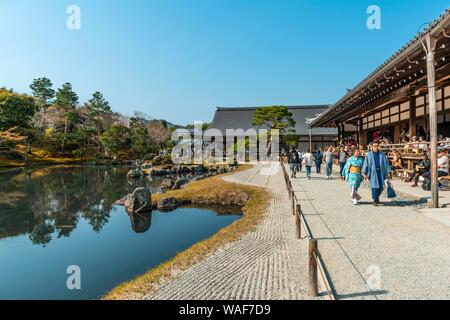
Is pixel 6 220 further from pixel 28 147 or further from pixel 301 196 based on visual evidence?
pixel 28 147

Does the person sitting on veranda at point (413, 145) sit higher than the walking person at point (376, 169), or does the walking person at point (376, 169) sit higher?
the person sitting on veranda at point (413, 145)

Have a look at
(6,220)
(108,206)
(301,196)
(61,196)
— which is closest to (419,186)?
(301,196)

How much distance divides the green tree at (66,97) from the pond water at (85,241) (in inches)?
1581

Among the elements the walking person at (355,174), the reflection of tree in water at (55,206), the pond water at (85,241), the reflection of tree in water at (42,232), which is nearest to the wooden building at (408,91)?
the walking person at (355,174)

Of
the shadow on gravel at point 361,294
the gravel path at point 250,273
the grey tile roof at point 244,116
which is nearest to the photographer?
the shadow on gravel at point 361,294

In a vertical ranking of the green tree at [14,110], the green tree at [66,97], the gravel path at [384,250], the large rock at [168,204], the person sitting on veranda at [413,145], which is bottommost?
the large rock at [168,204]

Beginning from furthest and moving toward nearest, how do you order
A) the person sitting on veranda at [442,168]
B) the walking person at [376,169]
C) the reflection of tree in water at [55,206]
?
the reflection of tree in water at [55,206] < the person sitting on veranda at [442,168] < the walking person at [376,169]

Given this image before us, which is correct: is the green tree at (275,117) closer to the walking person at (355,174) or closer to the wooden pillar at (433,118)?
the walking person at (355,174)

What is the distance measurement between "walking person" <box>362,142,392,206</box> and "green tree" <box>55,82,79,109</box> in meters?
52.8

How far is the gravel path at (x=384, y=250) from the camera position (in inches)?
138

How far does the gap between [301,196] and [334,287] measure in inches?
262

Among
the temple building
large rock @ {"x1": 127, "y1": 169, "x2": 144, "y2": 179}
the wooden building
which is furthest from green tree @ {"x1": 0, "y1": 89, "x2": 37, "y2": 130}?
the wooden building
